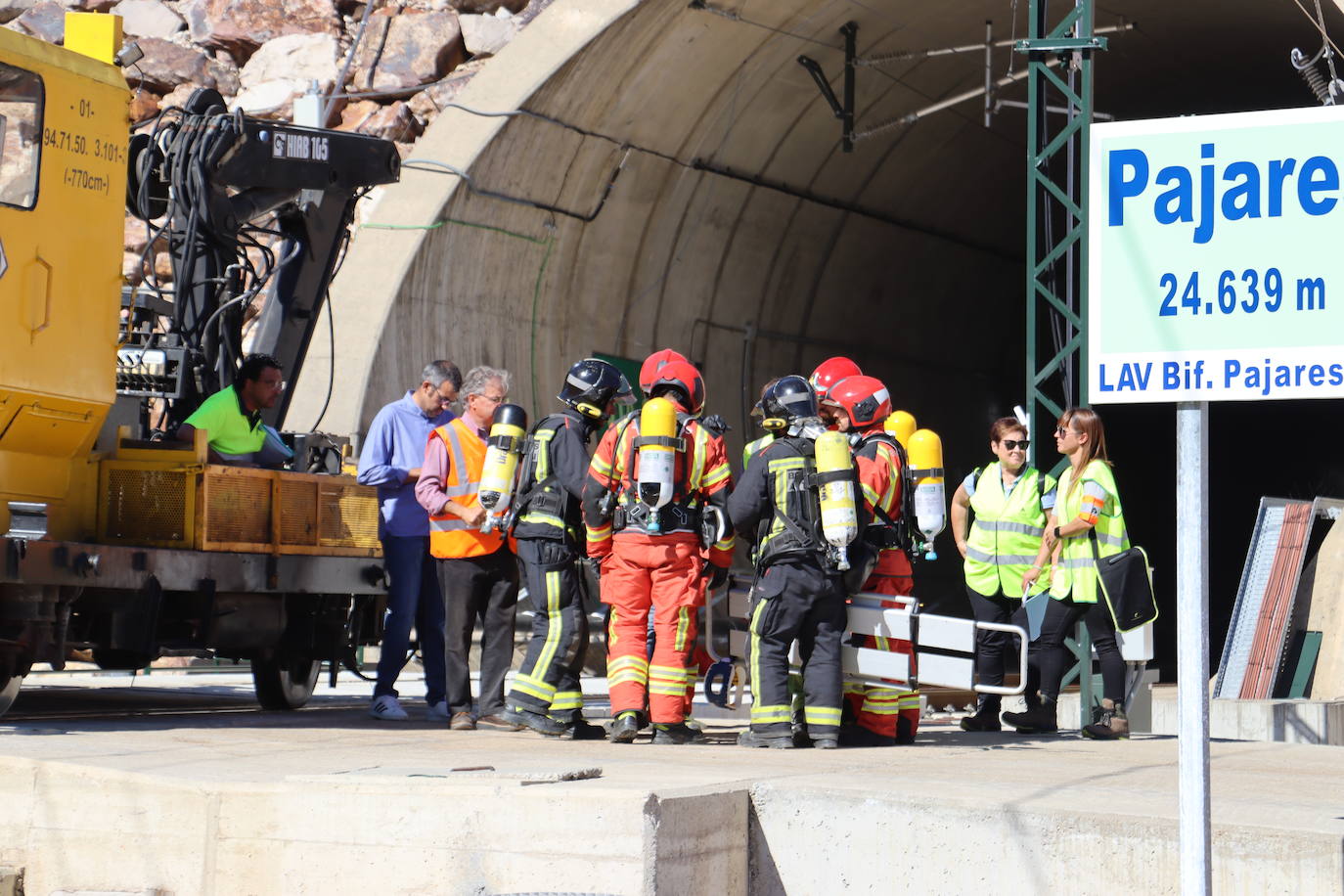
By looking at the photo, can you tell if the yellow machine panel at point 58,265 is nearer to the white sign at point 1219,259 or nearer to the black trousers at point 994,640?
the black trousers at point 994,640

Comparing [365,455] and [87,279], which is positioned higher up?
[87,279]

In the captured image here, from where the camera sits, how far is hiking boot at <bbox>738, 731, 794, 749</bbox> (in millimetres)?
7969

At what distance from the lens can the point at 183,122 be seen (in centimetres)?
982

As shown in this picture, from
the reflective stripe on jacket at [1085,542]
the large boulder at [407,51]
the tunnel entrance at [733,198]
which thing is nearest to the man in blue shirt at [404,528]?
the reflective stripe on jacket at [1085,542]

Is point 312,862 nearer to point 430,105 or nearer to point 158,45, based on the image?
point 430,105

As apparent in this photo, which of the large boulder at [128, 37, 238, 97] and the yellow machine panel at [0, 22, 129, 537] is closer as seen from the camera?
the yellow machine panel at [0, 22, 129, 537]

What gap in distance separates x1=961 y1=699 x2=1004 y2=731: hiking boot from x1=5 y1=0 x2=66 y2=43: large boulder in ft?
41.5

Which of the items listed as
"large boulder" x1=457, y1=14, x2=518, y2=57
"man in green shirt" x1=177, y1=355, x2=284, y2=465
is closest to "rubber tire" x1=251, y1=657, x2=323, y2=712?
"man in green shirt" x1=177, y1=355, x2=284, y2=465

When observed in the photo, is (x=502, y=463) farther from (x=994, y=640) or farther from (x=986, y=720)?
(x=986, y=720)

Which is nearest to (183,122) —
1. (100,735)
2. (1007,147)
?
(100,735)

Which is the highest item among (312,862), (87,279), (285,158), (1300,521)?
(285,158)

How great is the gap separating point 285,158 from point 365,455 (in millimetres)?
1839

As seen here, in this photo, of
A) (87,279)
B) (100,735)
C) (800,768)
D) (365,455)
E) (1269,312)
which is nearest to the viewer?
(1269,312)

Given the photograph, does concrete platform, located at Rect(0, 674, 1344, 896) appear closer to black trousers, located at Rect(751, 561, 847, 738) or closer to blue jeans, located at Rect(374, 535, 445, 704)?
black trousers, located at Rect(751, 561, 847, 738)
